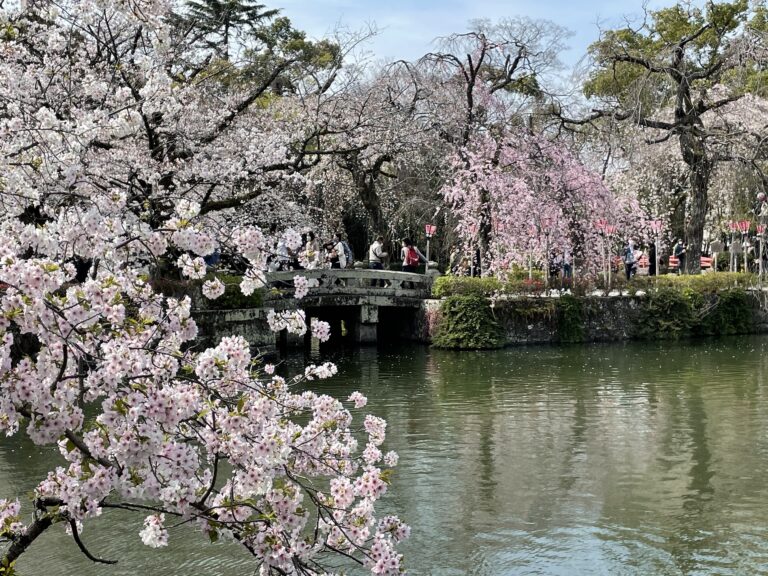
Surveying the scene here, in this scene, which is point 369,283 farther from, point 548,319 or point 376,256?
point 548,319

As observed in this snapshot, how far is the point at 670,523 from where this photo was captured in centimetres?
771

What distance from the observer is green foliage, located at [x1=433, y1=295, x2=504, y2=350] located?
1911cm

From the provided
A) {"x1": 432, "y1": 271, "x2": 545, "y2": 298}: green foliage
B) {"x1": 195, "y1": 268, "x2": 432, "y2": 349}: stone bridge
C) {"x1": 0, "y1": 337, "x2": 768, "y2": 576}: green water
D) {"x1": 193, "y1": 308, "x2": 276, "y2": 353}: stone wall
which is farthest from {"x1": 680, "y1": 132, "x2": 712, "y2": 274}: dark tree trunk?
{"x1": 193, "y1": 308, "x2": 276, "y2": 353}: stone wall

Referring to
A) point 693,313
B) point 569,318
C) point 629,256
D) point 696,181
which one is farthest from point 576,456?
point 629,256

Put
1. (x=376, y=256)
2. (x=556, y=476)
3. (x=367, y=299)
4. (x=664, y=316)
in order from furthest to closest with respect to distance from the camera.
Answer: (x=376, y=256), (x=664, y=316), (x=367, y=299), (x=556, y=476)

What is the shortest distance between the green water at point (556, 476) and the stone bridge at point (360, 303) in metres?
3.01

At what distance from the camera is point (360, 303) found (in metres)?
20.1

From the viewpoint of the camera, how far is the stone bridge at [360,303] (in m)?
18.6

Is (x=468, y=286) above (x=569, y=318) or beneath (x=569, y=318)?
above

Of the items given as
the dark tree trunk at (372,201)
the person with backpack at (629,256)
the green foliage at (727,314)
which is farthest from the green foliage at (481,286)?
the dark tree trunk at (372,201)

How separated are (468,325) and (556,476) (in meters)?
Answer: 10.00

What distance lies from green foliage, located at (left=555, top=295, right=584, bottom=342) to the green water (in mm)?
3597

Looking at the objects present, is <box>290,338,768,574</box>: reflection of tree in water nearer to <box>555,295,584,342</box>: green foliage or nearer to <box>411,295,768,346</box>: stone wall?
<box>411,295,768,346</box>: stone wall

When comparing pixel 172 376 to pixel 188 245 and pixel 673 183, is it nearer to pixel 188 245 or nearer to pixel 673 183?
pixel 188 245
